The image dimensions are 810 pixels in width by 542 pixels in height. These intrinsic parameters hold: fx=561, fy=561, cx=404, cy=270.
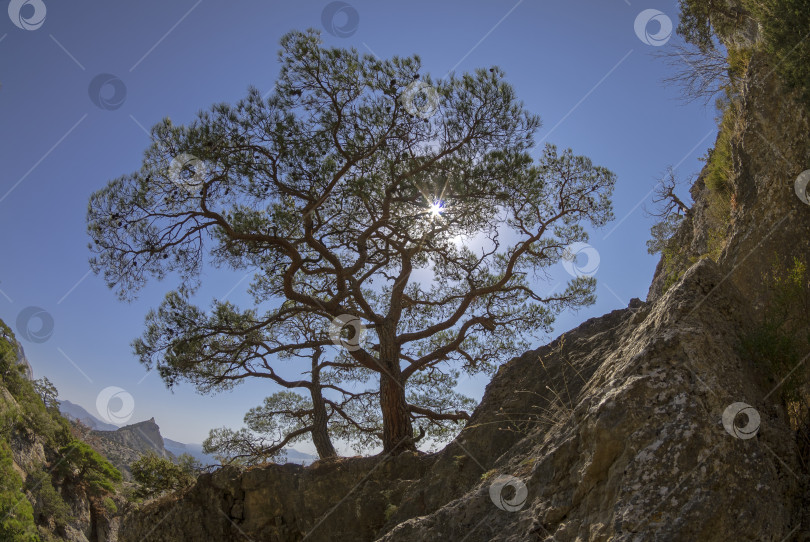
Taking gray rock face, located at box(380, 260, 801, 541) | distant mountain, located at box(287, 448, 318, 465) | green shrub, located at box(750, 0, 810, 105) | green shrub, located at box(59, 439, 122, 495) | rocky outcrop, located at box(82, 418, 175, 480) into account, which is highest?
rocky outcrop, located at box(82, 418, 175, 480)

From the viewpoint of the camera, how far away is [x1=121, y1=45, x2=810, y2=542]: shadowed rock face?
279cm

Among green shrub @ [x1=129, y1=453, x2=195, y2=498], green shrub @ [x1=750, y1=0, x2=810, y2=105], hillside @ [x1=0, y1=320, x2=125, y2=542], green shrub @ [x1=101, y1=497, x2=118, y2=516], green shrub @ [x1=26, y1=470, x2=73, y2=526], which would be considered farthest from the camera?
green shrub @ [x1=101, y1=497, x2=118, y2=516]

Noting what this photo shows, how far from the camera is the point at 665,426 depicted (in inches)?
120

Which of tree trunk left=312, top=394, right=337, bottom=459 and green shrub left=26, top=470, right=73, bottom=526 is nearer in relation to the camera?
tree trunk left=312, top=394, right=337, bottom=459

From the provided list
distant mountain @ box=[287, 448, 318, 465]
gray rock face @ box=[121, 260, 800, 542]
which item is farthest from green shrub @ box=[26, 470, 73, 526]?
gray rock face @ box=[121, 260, 800, 542]

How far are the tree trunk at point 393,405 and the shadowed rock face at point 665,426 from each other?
2427mm

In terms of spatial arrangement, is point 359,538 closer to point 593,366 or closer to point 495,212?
point 593,366

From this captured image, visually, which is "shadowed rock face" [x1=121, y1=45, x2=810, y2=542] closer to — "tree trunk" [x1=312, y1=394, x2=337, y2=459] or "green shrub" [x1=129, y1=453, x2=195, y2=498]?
"green shrub" [x1=129, y1=453, x2=195, y2=498]

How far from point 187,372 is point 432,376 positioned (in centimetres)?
524

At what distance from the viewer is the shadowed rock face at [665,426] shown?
2791mm

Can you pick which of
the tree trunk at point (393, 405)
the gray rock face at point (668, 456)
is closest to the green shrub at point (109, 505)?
the tree trunk at point (393, 405)

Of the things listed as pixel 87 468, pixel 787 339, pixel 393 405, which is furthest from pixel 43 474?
pixel 787 339

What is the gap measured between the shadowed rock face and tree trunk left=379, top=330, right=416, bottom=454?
243 centimetres

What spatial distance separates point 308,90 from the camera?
949 centimetres
